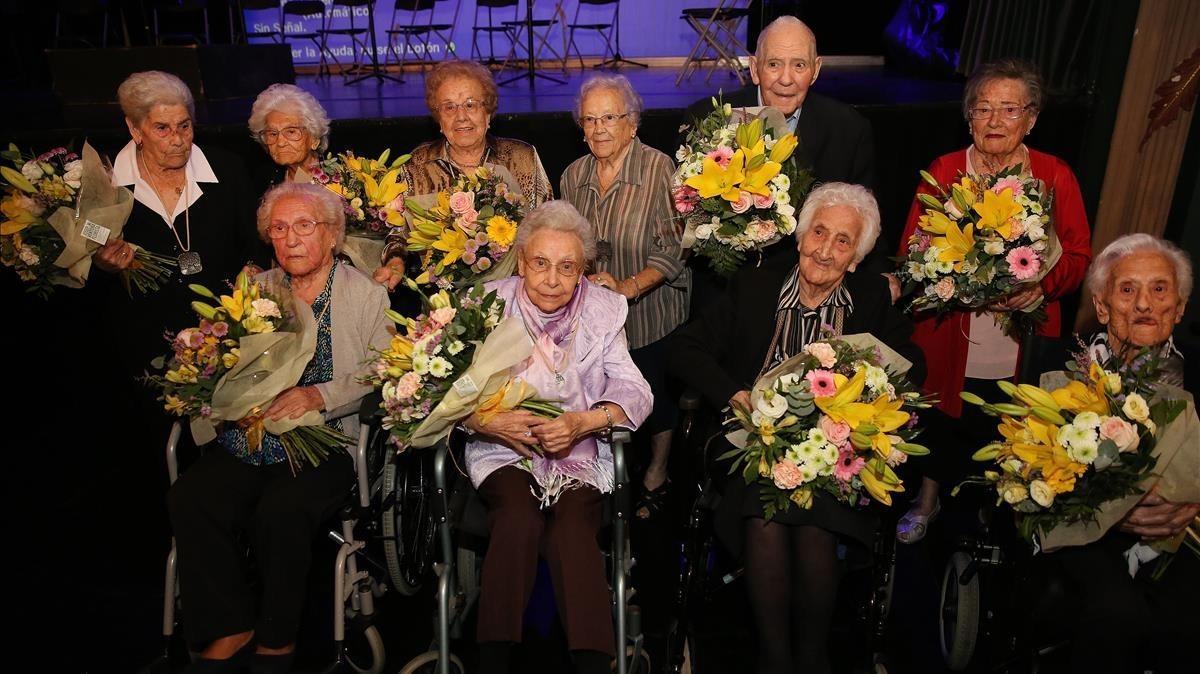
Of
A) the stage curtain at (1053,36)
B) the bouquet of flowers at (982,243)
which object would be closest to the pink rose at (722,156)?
the bouquet of flowers at (982,243)

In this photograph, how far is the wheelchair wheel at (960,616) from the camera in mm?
2691

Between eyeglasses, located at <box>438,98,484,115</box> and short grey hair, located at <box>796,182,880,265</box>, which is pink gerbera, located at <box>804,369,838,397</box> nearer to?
short grey hair, located at <box>796,182,880,265</box>

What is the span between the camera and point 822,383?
2240 millimetres

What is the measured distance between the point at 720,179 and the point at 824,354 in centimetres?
73

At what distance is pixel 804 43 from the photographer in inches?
121

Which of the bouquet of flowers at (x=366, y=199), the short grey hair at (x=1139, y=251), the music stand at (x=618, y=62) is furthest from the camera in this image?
the music stand at (x=618, y=62)

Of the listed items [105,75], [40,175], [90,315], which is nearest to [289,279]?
[40,175]

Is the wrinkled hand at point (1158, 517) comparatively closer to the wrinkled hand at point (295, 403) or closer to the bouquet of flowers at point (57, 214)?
the wrinkled hand at point (295, 403)

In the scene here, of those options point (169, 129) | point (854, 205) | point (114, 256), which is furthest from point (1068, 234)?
point (114, 256)

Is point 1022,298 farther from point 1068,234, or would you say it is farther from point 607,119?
point 607,119

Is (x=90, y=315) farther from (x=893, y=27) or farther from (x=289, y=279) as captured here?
(x=893, y=27)

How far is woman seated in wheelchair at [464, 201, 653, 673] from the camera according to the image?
239 centimetres

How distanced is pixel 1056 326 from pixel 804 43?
1367 mm

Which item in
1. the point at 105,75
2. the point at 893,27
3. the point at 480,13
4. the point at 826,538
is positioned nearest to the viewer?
the point at 826,538
